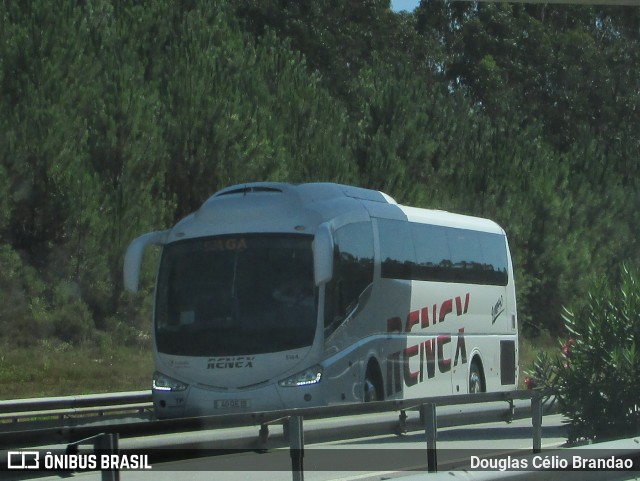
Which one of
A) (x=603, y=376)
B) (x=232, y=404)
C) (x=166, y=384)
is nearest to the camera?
(x=603, y=376)

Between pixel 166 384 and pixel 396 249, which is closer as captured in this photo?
pixel 166 384

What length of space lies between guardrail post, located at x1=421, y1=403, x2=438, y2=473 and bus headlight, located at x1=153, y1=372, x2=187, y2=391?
9.04 metres

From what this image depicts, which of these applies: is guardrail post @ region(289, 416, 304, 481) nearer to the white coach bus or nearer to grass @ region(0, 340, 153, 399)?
the white coach bus

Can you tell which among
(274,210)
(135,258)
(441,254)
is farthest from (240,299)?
(441,254)

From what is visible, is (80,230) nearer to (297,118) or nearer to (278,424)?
(297,118)

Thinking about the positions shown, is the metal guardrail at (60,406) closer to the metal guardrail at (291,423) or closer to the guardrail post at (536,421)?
the guardrail post at (536,421)

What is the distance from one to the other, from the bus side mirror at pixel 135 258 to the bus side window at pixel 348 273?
2717mm

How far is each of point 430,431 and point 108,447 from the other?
319 centimetres

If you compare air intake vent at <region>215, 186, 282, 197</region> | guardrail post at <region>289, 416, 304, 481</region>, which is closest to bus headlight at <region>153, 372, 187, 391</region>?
air intake vent at <region>215, 186, 282, 197</region>

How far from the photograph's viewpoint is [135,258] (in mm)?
19062

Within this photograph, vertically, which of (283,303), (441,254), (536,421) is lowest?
(283,303)

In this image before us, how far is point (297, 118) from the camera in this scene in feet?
123

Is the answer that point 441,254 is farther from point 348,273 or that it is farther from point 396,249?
point 348,273

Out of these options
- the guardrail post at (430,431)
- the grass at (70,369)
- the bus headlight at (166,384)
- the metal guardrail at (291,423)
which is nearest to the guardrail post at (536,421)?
the metal guardrail at (291,423)
